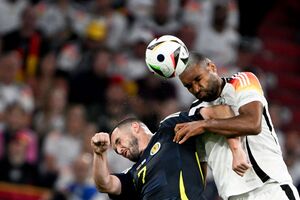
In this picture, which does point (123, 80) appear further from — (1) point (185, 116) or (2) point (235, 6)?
(1) point (185, 116)

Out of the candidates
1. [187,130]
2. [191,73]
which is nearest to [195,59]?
[191,73]

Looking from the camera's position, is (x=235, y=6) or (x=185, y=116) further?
(x=235, y=6)

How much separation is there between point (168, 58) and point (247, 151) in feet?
3.17

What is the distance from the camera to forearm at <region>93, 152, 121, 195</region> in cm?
712

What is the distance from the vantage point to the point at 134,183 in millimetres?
7367

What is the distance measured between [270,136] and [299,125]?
31.0 ft

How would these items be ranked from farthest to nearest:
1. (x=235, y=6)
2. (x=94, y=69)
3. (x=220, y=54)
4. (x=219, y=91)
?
1. (x=235, y=6)
2. (x=220, y=54)
3. (x=94, y=69)
4. (x=219, y=91)

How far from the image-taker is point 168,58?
6871mm

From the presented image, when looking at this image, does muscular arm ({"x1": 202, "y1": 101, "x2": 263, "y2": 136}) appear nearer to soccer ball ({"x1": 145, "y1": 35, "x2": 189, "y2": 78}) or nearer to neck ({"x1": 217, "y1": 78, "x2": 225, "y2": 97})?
neck ({"x1": 217, "y1": 78, "x2": 225, "y2": 97})

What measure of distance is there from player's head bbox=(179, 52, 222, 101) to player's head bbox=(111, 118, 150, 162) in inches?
26.2

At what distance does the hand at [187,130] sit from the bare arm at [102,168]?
1.83 ft

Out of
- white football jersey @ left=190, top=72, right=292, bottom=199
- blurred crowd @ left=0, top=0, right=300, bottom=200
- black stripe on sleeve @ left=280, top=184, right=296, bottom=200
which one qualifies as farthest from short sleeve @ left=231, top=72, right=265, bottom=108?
blurred crowd @ left=0, top=0, right=300, bottom=200

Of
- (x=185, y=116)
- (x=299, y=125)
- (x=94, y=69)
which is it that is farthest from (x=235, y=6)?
(x=185, y=116)

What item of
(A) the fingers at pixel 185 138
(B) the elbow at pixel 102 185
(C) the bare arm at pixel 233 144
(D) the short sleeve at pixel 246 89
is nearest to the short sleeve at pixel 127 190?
(B) the elbow at pixel 102 185
